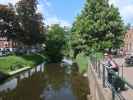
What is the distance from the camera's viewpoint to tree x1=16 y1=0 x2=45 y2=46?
65.7 metres

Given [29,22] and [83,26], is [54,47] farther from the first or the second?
[83,26]

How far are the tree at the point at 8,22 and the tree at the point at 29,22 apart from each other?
1.22 metres

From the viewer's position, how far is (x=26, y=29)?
65688 mm

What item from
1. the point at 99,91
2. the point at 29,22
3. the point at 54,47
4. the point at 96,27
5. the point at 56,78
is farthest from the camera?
the point at 54,47

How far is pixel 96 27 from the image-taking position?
5338 cm

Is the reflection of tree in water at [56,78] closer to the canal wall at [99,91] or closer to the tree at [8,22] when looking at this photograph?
the tree at [8,22]

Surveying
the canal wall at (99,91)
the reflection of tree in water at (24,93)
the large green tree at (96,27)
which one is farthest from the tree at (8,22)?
the canal wall at (99,91)

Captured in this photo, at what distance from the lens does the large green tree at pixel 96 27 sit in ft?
177

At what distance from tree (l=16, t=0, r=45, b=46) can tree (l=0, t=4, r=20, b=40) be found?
122 centimetres

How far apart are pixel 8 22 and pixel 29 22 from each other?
12.7 ft

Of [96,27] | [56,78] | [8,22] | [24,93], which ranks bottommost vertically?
[56,78]

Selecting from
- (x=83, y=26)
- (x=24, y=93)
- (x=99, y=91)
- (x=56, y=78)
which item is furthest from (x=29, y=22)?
(x=99, y=91)

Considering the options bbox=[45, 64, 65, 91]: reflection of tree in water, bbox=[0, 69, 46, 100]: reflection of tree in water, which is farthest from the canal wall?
bbox=[45, 64, 65, 91]: reflection of tree in water

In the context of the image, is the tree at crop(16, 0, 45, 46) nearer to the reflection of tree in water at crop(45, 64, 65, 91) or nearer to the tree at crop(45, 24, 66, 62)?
the tree at crop(45, 24, 66, 62)
